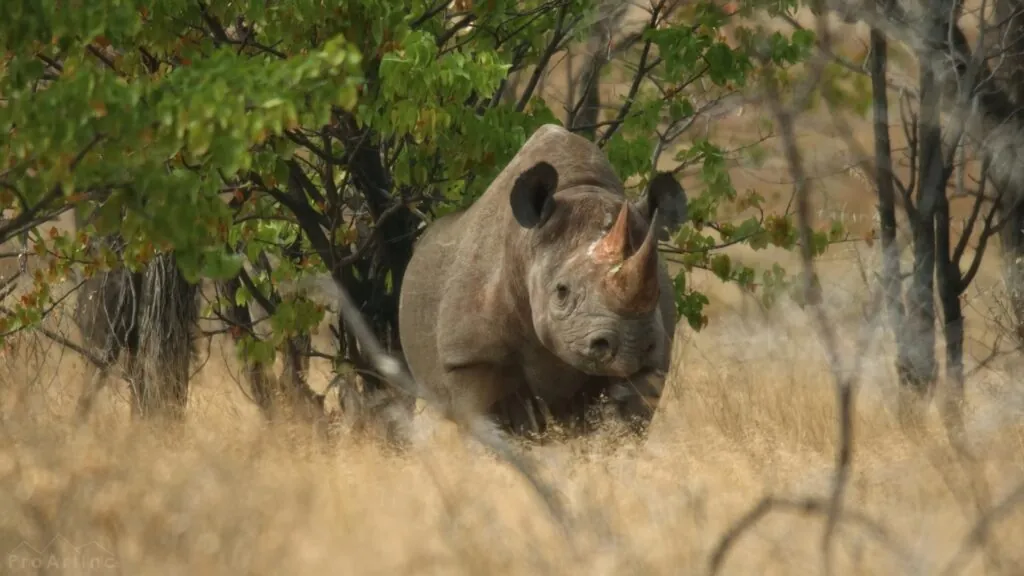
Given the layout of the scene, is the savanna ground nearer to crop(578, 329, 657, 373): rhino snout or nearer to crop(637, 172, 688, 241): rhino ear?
crop(578, 329, 657, 373): rhino snout

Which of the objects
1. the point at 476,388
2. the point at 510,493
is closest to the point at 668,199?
the point at 476,388

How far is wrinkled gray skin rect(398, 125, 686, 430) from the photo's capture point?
7520 mm

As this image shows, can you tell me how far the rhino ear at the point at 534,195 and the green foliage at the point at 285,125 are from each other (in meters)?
0.47

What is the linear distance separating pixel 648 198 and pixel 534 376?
102cm

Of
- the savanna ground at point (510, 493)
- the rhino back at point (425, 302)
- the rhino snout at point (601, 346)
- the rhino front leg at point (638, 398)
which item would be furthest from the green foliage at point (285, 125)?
the rhino front leg at point (638, 398)

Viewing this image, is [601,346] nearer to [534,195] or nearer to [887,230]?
[534,195]

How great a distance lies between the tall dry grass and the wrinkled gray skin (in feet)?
1.18

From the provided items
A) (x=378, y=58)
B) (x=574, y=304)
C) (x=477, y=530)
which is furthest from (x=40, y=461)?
(x=378, y=58)

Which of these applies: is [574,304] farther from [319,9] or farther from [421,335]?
[319,9]

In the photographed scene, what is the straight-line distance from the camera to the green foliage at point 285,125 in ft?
18.1

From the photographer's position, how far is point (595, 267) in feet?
25.0

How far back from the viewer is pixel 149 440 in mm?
7578

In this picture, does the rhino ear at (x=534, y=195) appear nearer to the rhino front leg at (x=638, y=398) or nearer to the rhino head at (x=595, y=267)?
the rhino head at (x=595, y=267)

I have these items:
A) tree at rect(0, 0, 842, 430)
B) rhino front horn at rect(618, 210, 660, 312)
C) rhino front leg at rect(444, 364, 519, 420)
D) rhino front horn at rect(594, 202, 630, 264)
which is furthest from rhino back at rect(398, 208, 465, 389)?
rhino front horn at rect(618, 210, 660, 312)
